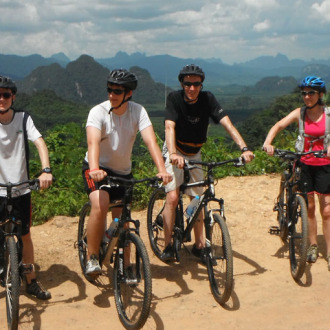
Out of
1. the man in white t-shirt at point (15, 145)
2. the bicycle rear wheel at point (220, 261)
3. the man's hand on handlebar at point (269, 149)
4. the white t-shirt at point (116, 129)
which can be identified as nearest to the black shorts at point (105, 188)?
the white t-shirt at point (116, 129)

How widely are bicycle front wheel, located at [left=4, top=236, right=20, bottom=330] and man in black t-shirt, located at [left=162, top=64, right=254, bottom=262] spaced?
5.66 feet

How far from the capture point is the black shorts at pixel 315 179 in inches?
205

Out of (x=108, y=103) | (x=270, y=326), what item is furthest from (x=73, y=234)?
(x=270, y=326)

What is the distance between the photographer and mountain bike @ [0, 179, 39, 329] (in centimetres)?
379

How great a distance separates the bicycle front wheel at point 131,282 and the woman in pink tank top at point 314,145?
1.97m

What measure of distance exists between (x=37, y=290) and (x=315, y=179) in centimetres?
320

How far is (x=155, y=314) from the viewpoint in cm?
421

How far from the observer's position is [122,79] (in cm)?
412

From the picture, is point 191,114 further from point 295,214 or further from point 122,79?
point 295,214

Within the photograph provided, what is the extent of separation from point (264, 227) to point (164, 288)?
230 cm

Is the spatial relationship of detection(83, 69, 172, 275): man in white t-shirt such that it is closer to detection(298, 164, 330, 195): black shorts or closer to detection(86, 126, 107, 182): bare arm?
detection(86, 126, 107, 182): bare arm

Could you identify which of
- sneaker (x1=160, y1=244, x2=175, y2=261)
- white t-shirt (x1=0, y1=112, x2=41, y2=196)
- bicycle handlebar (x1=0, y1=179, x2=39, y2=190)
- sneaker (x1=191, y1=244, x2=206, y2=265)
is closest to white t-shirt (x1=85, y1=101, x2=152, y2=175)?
white t-shirt (x1=0, y1=112, x2=41, y2=196)

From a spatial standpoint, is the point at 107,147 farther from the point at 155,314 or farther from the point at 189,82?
the point at 155,314

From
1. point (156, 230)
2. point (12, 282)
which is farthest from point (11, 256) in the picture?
point (156, 230)
